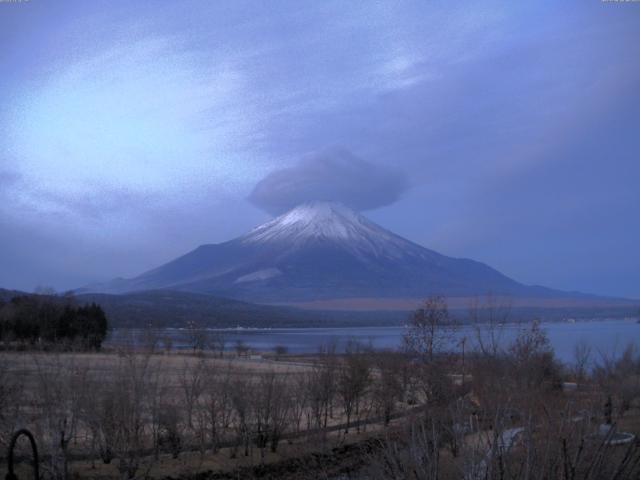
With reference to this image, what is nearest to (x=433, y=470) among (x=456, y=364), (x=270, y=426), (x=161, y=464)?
(x=161, y=464)

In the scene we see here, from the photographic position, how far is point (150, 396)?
22.0 metres

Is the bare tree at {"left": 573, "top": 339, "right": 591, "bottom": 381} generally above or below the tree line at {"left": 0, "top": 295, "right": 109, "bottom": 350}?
below

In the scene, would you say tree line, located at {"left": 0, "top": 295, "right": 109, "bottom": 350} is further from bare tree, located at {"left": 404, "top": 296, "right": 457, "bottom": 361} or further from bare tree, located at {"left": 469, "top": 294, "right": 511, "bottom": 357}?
bare tree, located at {"left": 469, "top": 294, "right": 511, "bottom": 357}

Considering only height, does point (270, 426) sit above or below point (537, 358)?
below

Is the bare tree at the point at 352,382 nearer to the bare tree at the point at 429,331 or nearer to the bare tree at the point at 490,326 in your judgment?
the bare tree at the point at 429,331

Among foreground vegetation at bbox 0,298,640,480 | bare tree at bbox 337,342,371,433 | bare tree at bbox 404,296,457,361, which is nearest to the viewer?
foreground vegetation at bbox 0,298,640,480

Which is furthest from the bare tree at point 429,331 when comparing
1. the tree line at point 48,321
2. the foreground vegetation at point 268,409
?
the tree line at point 48,321

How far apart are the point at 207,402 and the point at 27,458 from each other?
8023 millimetres

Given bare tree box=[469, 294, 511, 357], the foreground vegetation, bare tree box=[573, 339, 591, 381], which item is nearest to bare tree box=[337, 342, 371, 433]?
the foreground vegetation

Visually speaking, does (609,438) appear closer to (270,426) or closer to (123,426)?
(123,426)

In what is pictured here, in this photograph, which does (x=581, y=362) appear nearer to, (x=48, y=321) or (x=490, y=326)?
(x=490, y=326)

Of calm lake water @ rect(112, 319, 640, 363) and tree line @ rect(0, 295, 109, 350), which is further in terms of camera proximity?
tree line @ rect(0, 295, 109, 350)

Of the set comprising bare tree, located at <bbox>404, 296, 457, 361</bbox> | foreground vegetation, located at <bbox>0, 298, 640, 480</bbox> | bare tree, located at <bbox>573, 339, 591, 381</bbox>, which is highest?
bare tree, located at <bbox>404, 296, 457, 361</bbox>

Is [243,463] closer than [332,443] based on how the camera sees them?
Yes
